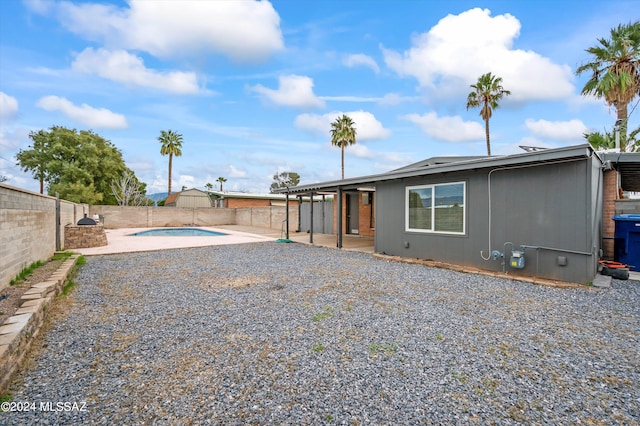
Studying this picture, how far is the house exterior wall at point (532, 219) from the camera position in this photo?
4.91 meters

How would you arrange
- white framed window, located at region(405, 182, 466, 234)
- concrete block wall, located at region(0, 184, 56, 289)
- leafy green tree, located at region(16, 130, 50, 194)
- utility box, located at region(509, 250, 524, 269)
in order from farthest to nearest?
leafy green tree, located at region(16, 130, 50, 194) → white framed window, located at region(405, 182, 466, 234) → utility box, located at region(509, 250, 524, 269) → concrete block wall, located at region(0, 184, 56, 289)

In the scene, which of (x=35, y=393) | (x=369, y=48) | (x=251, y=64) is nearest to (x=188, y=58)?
(x=251, y=64)

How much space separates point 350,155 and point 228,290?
22.9m

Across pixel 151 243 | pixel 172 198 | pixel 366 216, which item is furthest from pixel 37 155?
pixel 366 216

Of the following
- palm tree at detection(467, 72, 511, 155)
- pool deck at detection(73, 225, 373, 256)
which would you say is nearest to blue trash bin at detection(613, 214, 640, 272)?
pool deck at detection(73, 225, 373, 256)

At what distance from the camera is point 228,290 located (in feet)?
16.0

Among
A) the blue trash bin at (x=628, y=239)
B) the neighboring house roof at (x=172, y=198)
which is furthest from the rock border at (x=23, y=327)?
the neighboring house roof at (x=172, y=198)

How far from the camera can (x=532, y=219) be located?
5430mm

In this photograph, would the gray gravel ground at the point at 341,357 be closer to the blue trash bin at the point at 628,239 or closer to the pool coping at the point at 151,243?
the blue trash bin at the point at 628,239

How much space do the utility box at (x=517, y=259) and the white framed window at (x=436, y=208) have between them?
1.13 m

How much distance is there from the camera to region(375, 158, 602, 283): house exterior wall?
16.1 feet

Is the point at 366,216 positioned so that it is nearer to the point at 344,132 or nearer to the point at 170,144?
the point at 344,132

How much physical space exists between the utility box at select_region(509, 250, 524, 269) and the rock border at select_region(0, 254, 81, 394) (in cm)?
662

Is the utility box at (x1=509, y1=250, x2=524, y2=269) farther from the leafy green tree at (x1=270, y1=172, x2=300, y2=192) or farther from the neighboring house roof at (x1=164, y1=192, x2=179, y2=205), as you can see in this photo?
the leafy green tree at (x1=270, y1=172, x2=300, y2=192)
